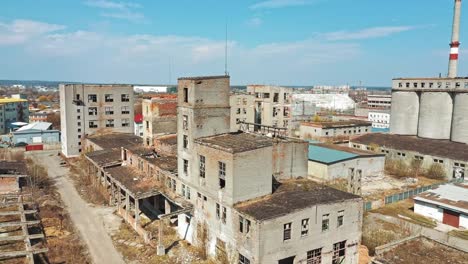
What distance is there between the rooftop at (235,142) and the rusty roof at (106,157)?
60.6ft

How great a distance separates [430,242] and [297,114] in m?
104

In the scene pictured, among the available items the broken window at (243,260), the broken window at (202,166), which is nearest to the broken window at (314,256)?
the broken window at (243,260)

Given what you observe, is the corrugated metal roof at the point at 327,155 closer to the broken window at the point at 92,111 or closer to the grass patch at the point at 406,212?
the grass patch at the point at 406,212

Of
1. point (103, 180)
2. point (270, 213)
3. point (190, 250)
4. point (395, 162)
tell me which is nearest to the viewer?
point (270, 213)

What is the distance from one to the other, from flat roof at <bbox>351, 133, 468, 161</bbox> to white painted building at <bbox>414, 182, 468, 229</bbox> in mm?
12057

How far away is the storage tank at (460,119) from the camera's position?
52178 millimetres

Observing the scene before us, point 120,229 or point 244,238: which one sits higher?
point 244,238

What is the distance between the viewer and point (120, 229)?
30.9 metres

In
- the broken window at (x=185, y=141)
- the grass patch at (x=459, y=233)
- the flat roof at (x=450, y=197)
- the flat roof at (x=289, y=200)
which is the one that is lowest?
the grass patch at (x=459, y=233)

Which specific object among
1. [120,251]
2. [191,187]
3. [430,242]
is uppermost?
[191,187]

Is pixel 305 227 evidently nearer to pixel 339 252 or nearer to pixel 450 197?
pixel 339 252

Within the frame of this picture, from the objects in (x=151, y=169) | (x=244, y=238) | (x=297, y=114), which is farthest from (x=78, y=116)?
(x=297, y=114)

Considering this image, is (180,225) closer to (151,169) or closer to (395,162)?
(151,169)

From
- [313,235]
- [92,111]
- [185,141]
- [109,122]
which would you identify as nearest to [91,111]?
[92,111]
